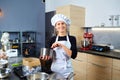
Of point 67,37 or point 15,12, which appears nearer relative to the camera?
point 67,37

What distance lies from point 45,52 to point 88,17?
2.70 meters

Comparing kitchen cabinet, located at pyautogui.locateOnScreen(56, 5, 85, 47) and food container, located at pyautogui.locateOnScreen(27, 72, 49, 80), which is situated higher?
kitchen cabinet, located at pyautogui.locateOnScreen(56, 5, 85, 47)

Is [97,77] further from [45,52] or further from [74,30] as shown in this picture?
[45,52]

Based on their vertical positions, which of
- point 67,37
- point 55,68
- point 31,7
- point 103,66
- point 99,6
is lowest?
point 103,66

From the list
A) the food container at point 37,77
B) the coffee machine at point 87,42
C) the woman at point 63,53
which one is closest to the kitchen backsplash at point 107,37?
the coffee machine at point 87,42

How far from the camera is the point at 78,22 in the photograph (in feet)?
12.6

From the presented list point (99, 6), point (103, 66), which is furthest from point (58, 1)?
point (103, 66)

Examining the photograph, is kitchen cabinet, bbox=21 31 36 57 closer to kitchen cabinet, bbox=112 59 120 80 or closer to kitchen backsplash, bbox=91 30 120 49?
kitchen backsplash, bbox=91 30 120 49

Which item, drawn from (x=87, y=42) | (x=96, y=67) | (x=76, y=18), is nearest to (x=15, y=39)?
(x=76, y=18)

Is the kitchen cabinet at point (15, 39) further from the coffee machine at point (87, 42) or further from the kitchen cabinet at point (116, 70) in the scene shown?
the kitchen cabinet at point (116, 70)

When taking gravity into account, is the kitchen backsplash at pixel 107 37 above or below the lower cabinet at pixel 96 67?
above

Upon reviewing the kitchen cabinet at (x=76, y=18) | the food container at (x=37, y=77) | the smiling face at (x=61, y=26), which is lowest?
the food container at (x=37, y=77)

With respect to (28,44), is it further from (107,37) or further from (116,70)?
(116,70)

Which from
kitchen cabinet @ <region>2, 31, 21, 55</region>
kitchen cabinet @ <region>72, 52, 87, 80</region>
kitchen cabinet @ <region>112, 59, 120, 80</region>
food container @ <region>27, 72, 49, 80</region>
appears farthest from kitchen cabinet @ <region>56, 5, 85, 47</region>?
food container @ <region>27, 72, 49, 80</region>
